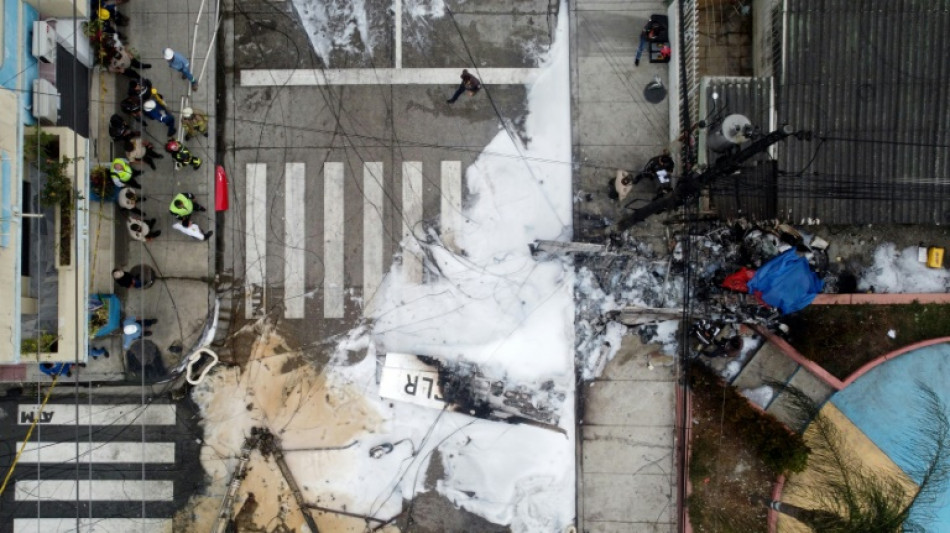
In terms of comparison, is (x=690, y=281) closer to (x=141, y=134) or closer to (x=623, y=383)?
(x=623, y=383)

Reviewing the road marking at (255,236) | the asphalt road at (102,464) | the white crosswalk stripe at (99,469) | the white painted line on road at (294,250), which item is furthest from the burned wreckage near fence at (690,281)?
the white crosswalk stripe at (99,469)

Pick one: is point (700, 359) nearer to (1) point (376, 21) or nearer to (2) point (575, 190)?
(2) point (575, 190)

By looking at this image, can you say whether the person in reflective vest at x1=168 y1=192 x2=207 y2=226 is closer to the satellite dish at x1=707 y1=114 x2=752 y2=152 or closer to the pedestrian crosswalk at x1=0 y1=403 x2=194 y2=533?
the pedestrian crosswalk at x1=0 y1=403 x2=194 y2=533

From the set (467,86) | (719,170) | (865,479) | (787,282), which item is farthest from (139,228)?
(865,479)

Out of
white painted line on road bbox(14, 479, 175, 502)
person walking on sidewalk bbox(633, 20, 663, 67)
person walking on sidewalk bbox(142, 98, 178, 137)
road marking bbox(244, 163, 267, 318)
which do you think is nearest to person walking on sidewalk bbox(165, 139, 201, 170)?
person walking on sidewalk bbox(142, 98, 178, 137)

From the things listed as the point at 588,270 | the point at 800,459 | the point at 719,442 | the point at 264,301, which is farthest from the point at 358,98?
the point at 800,459

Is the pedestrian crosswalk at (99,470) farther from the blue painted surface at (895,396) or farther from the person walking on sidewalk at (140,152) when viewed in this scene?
the blue painted surface at (895,396)
